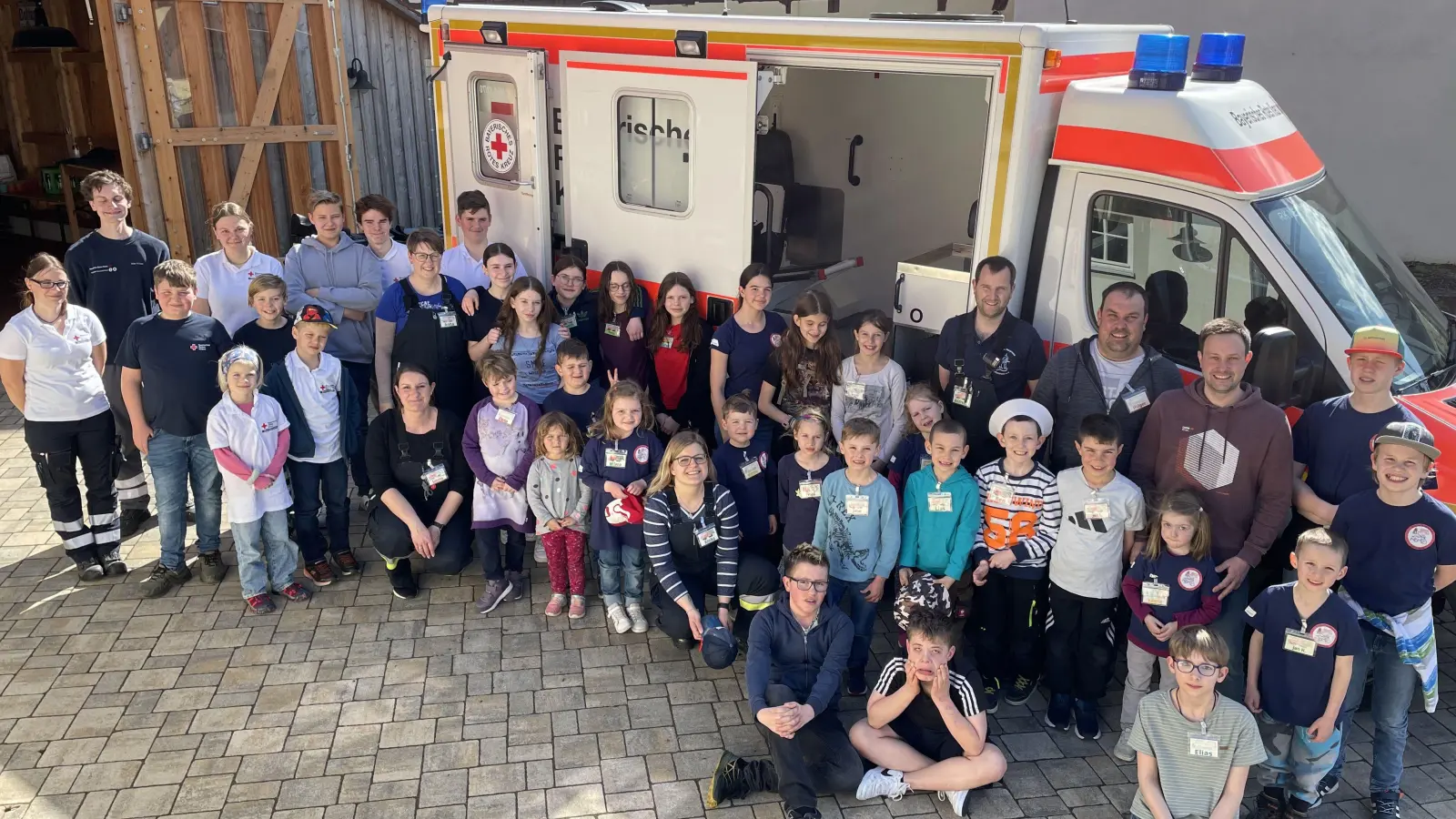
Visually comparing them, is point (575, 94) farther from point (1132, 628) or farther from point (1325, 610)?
point (1325, 610)

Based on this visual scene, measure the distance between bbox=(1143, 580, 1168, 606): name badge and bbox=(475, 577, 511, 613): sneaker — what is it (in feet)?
10.3

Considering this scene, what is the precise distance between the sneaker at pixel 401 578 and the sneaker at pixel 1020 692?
3077 millimetres

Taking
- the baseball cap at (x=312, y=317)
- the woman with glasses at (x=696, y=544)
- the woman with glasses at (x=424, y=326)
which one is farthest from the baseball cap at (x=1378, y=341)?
the baseball cap at (x=312, y=317)

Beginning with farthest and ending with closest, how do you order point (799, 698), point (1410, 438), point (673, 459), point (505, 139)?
point (505, 139)
point (673, 459)
point (799, 698)
point (1410, 438)

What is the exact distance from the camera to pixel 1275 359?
4008 millimetres

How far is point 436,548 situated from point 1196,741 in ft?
12.2

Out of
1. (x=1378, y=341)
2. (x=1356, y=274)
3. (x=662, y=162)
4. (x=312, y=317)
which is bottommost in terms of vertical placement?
(x=312, y=317)

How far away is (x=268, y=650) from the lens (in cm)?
513

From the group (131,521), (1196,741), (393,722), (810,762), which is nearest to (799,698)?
(810,762)

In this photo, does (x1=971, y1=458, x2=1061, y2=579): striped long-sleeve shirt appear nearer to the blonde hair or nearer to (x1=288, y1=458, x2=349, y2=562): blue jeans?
the blonde hair

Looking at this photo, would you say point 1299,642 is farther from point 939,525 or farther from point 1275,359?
point 939,525

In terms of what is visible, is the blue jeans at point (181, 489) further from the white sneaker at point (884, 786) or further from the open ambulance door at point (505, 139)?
the white sneaker at point (884, 786)

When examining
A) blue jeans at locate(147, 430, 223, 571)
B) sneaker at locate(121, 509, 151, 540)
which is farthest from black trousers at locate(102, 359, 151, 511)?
blue jeans at locate(147, 430, 223, 571)

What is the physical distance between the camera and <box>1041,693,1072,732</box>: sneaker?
4.70 meters
